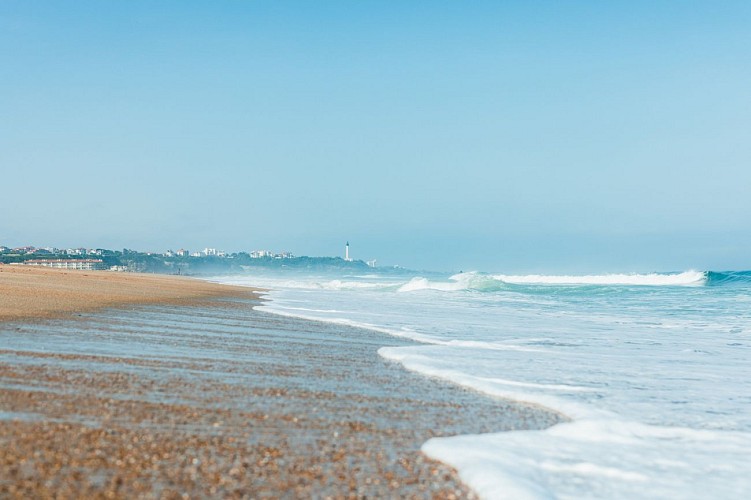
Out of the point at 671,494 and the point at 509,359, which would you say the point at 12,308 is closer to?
the point at 509,359

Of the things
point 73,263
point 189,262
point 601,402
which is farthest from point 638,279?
point 189,262

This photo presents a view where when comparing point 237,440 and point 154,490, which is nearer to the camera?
point 154,490

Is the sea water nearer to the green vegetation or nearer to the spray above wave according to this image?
the spray above wave

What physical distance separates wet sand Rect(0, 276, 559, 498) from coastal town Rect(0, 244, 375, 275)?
70.3 metres

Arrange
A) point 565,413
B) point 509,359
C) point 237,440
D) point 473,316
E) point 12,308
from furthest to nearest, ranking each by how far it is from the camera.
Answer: point 473,316 < point 12,308 < point 509,359 < point 565,413 < point 237,440

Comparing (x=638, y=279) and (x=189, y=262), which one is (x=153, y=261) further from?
(x=638, y=279)

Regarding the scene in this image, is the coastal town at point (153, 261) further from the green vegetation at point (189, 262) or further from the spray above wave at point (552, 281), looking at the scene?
the spray above wave at point (552, 281)

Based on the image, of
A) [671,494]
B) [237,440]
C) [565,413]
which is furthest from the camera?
[565,413]

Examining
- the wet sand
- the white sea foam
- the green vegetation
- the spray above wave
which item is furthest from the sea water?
the green vegetation

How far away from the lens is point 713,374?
8.21m

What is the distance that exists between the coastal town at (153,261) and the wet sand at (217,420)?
7031 centimetres

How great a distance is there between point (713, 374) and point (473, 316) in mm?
9395

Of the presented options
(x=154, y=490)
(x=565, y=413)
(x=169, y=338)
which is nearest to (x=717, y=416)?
(x=565, y=413)

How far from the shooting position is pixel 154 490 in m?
3.00
